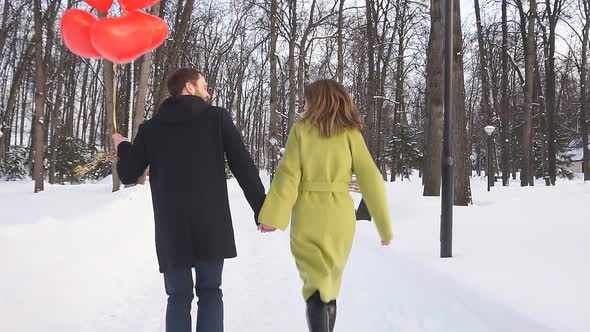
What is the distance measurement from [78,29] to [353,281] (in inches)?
140

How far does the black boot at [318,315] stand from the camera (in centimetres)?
294

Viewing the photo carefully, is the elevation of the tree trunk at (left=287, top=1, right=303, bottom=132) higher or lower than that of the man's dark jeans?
higher

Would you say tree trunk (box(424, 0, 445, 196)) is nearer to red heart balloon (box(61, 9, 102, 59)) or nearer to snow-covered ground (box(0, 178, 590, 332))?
snow-covered ground (box(0, 178, 590, 332))

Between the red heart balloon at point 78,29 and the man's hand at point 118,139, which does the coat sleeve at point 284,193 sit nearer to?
the man's hand at point 118,139

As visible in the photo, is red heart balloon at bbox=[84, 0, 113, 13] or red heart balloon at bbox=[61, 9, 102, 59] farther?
red heart balloon at bbox=[84, 0, 113, 13]

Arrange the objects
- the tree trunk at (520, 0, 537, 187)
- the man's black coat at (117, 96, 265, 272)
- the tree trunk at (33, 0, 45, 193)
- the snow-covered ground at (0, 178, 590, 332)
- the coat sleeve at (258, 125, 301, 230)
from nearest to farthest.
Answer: the man's black coat at (117, 96, 265, 272)
the coat sleeve at (258, 125, 301, 230)
the snow-covered ground at (0, 178, 590, 332)
the tree trunk at (33, 0, 45, 193)
the tree trunk at (520, 0, 537, 187)

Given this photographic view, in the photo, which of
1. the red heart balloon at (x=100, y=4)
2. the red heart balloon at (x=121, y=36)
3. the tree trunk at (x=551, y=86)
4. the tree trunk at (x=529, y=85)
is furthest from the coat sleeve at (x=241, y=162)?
the tree trunk at (x=551, y=86)

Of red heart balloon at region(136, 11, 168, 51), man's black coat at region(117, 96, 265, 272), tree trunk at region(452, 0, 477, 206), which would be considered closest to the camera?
man's black coat at region(117, 96, 265, 272)

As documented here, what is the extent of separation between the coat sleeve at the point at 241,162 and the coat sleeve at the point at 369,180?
0.60 m

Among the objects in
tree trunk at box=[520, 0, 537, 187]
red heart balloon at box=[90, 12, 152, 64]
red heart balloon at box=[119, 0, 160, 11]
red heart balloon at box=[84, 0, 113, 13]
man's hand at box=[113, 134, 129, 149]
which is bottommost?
man's hand at box=[113, 134, 129, 149]

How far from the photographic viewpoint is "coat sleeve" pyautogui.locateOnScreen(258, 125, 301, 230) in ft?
9.41

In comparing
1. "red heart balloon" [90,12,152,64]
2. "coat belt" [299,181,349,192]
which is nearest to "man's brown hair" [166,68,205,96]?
"red heart balloon" [90,12,152,64]

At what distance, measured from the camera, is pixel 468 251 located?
5.86 m

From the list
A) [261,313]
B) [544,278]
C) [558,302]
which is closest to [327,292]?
[261,313]
